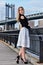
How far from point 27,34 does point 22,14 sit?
0.74 meters

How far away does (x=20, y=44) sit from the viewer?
973cm

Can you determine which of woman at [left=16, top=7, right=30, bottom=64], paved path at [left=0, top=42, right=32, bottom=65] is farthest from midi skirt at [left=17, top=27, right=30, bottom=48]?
paved path at [left=0, top=42, right=32, bottom=65]

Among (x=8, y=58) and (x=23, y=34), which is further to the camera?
(x=8, y=58)

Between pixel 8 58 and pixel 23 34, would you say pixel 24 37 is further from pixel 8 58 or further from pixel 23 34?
pixel 8 58

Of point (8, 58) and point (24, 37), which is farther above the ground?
point (24, 37)

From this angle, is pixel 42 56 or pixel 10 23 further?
pixel 10 23

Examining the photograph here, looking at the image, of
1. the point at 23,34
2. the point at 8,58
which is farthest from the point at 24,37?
the point at 8,58

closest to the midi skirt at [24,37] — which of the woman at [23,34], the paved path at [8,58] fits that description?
the woman at [23,34]

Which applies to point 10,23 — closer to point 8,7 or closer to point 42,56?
point 8,7

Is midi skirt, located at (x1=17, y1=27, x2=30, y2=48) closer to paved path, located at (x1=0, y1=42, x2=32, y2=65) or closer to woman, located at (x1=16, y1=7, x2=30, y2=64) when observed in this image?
woman, located at (x1=16, y1=7, x2=30, y2=64)

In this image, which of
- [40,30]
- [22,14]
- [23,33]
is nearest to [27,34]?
[23,33]

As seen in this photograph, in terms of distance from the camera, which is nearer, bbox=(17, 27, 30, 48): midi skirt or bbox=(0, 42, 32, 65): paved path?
bbox=(17, 27, 30, 48): midi skirt

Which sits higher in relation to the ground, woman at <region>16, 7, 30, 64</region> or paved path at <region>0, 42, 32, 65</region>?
woman at <region>16, 7, 30, 64</region>

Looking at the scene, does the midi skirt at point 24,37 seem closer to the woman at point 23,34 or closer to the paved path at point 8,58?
the woman at point 23,34
